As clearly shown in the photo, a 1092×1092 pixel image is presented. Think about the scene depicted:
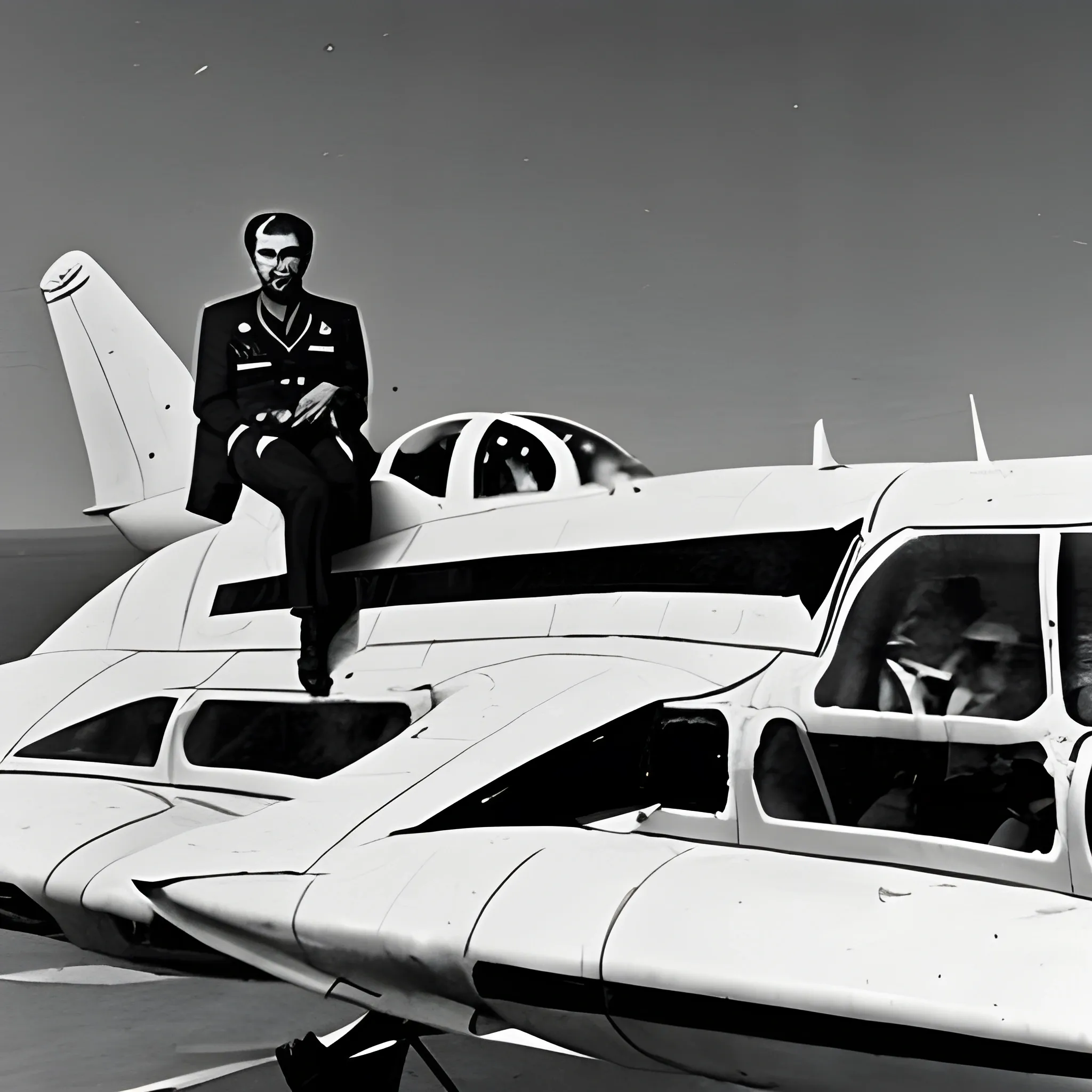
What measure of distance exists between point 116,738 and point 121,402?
0.78 m

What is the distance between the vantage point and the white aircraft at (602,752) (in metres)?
1.38

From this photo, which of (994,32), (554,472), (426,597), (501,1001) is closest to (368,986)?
(501,1001)

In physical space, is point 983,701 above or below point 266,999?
above

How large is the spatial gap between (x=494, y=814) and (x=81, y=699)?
1.15 metres

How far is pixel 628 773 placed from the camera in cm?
192

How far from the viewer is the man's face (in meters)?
2.33

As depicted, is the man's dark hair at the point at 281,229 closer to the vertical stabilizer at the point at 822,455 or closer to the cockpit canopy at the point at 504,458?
the cockpit canopy at the point at 504,458

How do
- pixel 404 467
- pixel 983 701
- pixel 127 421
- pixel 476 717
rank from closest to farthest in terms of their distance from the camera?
pixel 983 701, pixel 476 717, pixel 404 467, pixel 127 421

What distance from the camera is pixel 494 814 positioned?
70.1 inches

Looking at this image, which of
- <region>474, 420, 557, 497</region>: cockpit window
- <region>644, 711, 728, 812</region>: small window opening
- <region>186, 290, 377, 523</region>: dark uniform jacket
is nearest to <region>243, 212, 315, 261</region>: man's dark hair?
<region>186, 290, 377, 523</region>: dark uniform jacket

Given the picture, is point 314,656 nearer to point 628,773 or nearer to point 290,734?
point 290,734

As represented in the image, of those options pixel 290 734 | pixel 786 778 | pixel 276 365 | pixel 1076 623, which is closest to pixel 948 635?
pixel 1076 623

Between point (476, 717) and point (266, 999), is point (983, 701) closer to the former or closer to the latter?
point (476, 717)

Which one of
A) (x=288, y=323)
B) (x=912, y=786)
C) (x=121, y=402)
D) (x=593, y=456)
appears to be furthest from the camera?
(x=121, y=402)
